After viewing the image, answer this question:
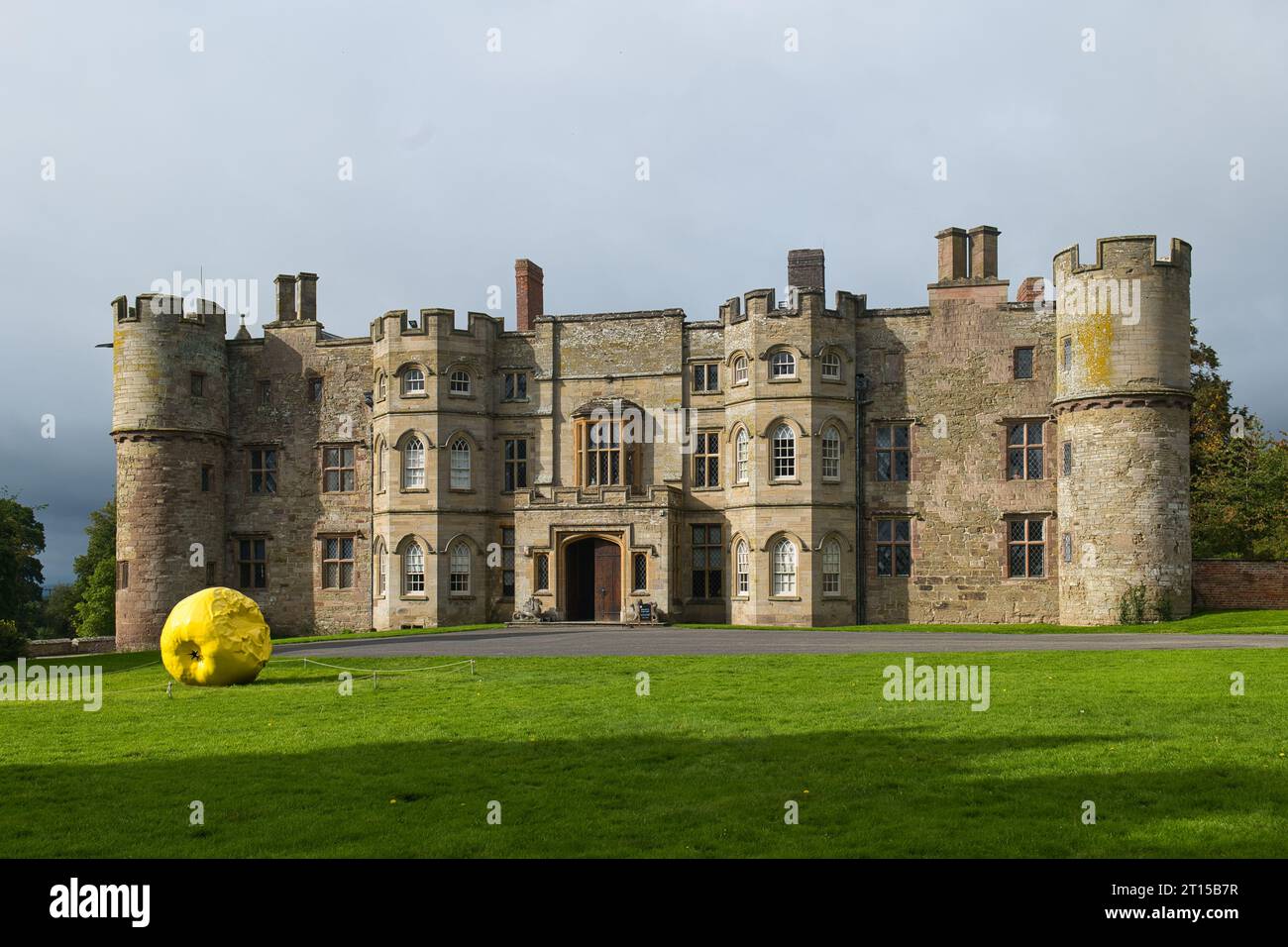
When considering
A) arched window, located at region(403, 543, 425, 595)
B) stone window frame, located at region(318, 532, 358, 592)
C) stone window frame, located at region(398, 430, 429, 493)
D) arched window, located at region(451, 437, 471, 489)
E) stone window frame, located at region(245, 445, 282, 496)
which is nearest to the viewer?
arched window, located at region(403, 543, 425, 595)

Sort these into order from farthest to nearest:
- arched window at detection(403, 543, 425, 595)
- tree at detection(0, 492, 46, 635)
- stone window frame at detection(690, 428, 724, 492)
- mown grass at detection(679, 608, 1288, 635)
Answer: tree at detection(0, 492, 46, 635) → arched window at detection(403, 543, 425, 595) → stone window frame at detection(690, 428, 724, 492) → mown grass at detection(679, 608, 1288, 635)

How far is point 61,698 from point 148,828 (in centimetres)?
1091

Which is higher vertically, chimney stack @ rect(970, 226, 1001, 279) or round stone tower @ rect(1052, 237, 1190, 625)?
chimney stack @ rect(970, 226, 1001, 279)

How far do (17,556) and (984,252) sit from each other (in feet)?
151

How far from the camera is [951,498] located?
42.7 metres

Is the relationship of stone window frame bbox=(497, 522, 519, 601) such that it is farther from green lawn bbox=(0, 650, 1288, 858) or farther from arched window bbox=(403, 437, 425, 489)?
green lawn bbox=(0, 650, 1288, 858)

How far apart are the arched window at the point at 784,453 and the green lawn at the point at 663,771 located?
22.9 metres

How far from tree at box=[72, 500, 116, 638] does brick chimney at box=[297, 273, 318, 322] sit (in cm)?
2517

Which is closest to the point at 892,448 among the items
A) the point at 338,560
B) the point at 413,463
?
the point at 413,463

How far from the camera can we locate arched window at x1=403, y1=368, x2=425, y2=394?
44906mm

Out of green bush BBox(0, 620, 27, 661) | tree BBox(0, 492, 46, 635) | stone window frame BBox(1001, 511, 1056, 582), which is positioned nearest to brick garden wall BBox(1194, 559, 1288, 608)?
stone window frame BBox(1001, 511, 1056, 582)

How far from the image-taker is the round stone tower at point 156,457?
45438mm

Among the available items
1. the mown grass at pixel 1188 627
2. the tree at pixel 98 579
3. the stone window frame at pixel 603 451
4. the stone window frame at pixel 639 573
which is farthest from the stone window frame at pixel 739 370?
the tree at pixel 98 579

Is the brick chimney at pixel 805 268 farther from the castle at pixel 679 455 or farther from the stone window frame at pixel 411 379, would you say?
the stone window frame at pixel 411 379
